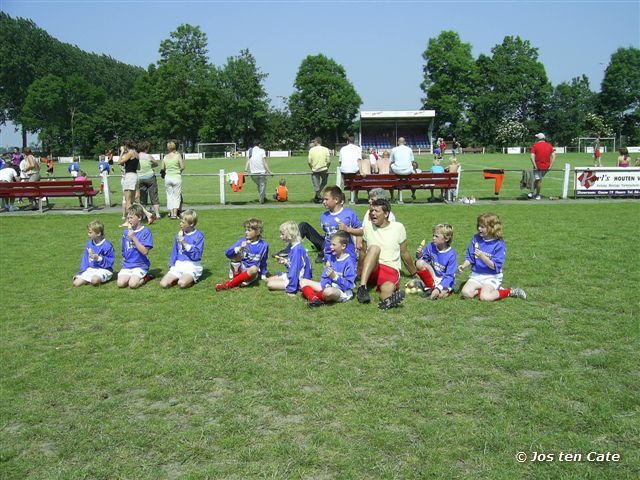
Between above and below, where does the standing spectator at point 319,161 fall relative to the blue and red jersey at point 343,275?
above

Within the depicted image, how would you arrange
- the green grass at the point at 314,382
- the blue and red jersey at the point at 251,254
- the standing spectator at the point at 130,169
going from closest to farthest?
the green grass at the point at 314,382
the blue and red jersey at the point at 251,254
the standing spectator at the point at 130,169

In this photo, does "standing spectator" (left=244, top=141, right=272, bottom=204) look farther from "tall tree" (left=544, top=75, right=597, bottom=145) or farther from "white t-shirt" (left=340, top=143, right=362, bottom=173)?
"tall tree" (left=544, top=75, right=597, bottom=145)

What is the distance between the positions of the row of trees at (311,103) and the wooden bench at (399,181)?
65728 mm

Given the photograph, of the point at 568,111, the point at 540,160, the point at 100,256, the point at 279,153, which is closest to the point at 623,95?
the point at 568,111

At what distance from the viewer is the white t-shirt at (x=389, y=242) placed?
22.9ft

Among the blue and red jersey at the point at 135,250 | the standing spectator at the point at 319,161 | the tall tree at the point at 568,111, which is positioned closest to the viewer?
the blue and red jersey at the point at 135,250

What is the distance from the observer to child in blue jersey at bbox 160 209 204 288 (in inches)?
304

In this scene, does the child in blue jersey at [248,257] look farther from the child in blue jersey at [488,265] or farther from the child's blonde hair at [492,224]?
the child's blonde hair at [492,224]

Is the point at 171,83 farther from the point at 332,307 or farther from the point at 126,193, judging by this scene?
the point at 332,307

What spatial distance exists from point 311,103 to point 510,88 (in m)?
30.1

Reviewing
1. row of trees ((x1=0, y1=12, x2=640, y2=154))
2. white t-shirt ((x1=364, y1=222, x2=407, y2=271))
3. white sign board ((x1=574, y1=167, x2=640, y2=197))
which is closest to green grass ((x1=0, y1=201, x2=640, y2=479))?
white t-shirt ((x1=364, y1=222, x2=407, y2=271))

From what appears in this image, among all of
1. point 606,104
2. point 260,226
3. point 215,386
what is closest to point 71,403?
point 215,386

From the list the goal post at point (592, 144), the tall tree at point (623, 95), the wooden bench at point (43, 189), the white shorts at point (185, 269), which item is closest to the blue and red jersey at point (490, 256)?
the white shorts at point (185, 269)

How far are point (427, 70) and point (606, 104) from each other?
27.8 meters
